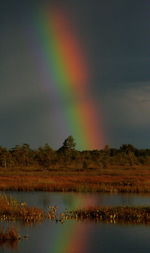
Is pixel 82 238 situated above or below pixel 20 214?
below

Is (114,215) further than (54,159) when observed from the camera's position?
No

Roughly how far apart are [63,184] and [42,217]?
1925 centimetres

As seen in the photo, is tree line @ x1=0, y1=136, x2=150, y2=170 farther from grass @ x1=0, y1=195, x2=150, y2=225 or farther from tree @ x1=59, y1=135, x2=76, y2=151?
grass @ x1=0, y1=195, x2=150, y2=225

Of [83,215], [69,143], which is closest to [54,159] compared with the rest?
[69,143]

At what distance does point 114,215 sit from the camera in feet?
85.5

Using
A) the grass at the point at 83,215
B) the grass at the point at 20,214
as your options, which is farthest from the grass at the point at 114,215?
the grass at the point at 20,214

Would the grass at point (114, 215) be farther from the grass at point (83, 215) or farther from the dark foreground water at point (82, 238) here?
the dark foreground water at point (82, 238)

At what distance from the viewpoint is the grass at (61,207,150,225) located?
1004 inches

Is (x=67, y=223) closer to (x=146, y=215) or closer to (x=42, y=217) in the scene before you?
(x=42, y=217)

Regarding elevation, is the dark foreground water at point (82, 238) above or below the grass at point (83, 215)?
below

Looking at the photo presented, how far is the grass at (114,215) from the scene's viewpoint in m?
25.5

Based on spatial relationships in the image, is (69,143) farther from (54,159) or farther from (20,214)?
(20,214)

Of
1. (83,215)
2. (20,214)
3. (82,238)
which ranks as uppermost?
(20,214)

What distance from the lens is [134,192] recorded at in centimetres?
4116
